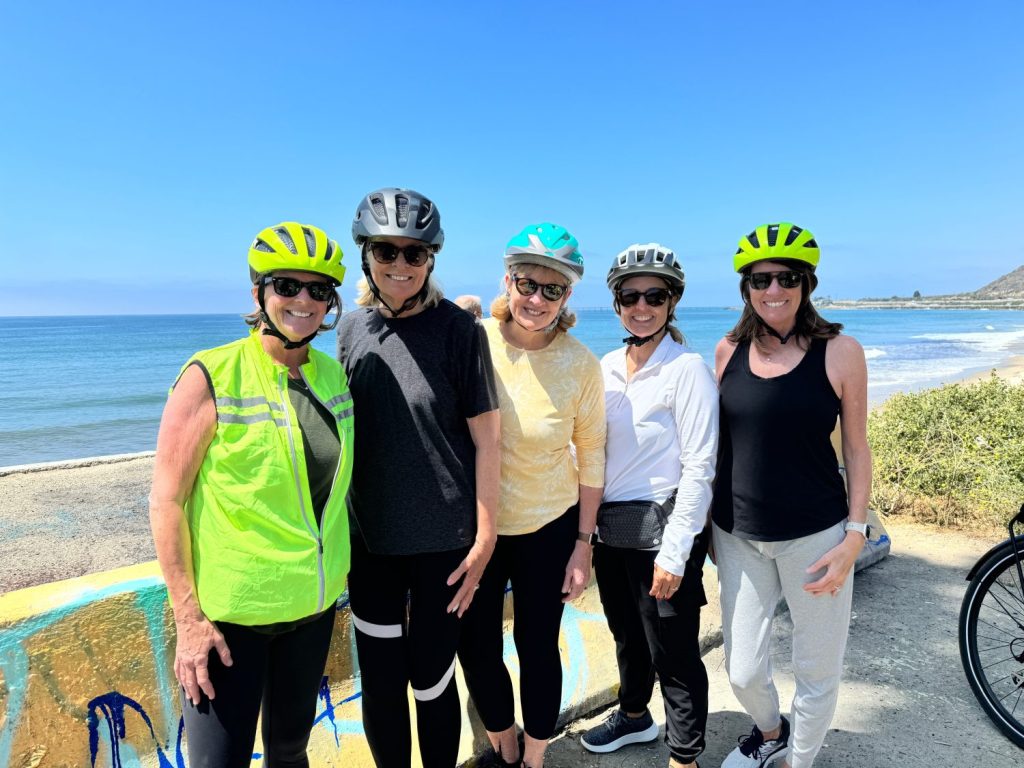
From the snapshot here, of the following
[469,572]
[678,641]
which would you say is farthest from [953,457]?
[469,572]

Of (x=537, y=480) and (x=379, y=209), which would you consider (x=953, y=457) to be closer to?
(x=537, y=480)

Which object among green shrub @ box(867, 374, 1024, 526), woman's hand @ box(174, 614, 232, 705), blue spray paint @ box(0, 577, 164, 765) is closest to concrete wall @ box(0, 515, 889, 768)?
blue spray paint @ box(0, 577, 164, 765)

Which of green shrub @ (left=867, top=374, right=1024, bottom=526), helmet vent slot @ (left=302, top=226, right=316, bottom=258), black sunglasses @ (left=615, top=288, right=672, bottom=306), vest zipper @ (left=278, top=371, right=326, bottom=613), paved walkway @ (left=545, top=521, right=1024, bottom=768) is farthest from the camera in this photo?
green shrub @ (left=867, top=374, right=1024, bottom=526)

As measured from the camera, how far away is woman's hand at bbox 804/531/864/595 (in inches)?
95.1

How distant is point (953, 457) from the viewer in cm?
627

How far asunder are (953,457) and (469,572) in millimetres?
6187

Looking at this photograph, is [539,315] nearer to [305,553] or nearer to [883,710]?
[305,553]

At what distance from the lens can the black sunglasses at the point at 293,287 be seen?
199cm

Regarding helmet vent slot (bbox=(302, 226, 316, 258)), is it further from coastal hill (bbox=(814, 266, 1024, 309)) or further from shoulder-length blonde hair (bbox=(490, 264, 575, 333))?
coastal hill (bbox=(814, 266, 1024, 309))

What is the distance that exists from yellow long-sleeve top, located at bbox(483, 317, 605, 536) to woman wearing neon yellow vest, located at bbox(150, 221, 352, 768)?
0.69 meters

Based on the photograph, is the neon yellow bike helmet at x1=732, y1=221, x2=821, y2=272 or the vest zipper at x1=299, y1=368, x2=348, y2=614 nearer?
the vest zipper at x1=299, y1=368, x2=348, y2=614

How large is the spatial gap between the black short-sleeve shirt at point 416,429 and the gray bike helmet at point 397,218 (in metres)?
0.31

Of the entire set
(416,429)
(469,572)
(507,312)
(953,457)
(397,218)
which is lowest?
(953,457)

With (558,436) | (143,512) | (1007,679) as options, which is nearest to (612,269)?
(558,436)
